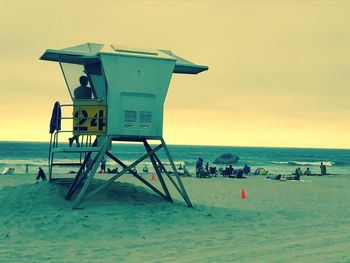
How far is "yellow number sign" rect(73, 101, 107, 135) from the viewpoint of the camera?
1755 cm

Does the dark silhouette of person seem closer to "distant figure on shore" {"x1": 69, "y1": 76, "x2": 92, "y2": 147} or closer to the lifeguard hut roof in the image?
"distant figure on shore" {"x1": 69, "y1": 76, "x2": 92, "y2": 147}

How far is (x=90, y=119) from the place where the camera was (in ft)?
58.4

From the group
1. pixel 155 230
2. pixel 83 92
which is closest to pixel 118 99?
pixel 83 92

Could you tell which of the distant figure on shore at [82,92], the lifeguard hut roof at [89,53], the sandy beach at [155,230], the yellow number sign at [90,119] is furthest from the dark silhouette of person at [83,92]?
the sandy beach at [155,230]

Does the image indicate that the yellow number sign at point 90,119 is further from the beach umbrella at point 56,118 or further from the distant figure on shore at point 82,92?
the beach umbrella at point 56,118

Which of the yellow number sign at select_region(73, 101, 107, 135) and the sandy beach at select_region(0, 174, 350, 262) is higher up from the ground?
the yellow number sign at select_region(73, 101, 107, 135)

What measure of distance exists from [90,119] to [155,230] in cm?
505

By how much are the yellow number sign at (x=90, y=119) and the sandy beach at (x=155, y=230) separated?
2.40 metres

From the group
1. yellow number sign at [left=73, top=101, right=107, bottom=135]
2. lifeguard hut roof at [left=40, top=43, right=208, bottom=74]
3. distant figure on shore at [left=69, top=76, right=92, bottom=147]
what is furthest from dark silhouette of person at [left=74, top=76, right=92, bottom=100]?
lifeguard hut roof at [left=40, top=43, right=208, bottom=74]

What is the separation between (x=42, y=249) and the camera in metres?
12.3

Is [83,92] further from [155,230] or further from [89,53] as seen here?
[155,230]

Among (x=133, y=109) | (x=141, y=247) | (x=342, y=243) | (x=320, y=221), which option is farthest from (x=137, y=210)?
(x=342, y=243)

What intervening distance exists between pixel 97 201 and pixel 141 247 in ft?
18.4

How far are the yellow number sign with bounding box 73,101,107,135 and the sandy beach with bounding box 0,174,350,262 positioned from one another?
240 centimetres
